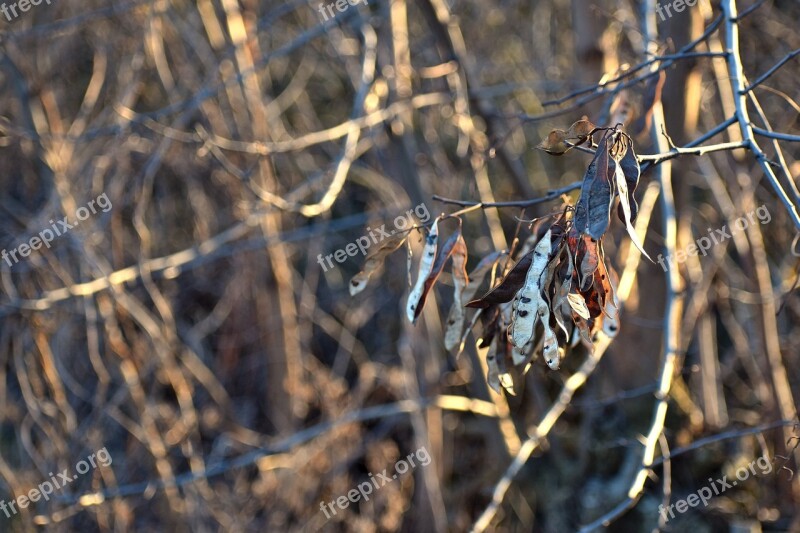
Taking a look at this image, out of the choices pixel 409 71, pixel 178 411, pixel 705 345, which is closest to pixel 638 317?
pixel 705 345

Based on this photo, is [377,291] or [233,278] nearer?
[233,278]

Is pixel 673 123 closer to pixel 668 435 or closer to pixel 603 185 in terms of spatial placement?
pixel 668 435

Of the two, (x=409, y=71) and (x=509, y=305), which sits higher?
(x=409, y=71)
